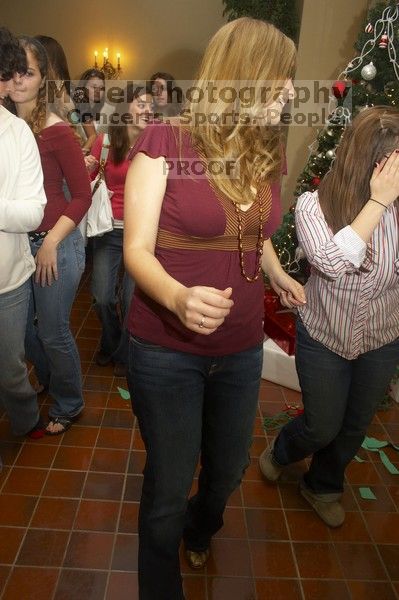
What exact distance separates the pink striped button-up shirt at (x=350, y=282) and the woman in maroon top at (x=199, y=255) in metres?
0.24

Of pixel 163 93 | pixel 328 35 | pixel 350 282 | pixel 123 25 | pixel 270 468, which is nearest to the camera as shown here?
pixel 350 282

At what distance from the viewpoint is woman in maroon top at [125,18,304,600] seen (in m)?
1.08

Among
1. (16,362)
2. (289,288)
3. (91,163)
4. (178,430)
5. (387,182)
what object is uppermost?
(387,182)

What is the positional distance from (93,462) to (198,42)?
702 cm

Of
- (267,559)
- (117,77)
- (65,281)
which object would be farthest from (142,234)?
(117,77)

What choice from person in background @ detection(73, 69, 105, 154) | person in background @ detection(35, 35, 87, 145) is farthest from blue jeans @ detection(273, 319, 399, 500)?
person in background @ detection(73, 69, 105, 154)

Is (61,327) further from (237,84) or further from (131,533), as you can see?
(237,84)

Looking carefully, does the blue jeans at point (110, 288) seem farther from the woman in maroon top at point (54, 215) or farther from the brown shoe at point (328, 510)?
the brown shoe at point (328, 510)

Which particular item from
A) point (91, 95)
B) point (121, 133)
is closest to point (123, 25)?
point (91, 95)

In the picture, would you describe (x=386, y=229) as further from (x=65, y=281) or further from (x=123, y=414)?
(x=123, y=414)

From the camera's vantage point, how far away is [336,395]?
1.66 metres

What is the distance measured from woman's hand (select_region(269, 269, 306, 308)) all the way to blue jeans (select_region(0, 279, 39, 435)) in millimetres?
943

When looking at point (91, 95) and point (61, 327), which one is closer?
point (61, 327)

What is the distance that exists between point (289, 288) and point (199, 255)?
507 millimetres
